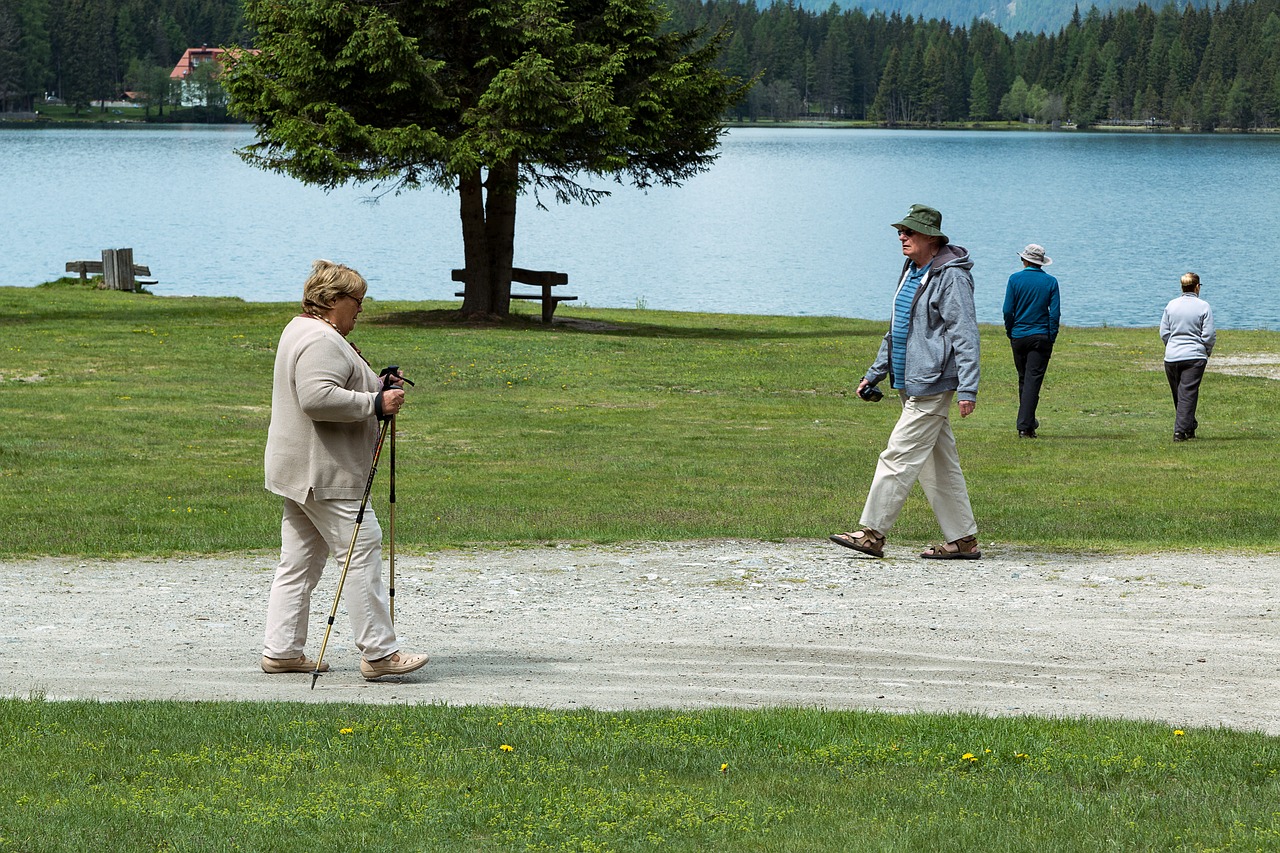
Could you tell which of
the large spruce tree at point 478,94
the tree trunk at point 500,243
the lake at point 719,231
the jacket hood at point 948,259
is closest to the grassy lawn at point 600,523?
the tree trunk at point 500,243

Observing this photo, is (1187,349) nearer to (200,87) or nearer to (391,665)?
(391,665)

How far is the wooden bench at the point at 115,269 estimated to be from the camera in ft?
119

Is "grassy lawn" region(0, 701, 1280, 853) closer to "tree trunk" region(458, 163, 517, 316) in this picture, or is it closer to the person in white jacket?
the person in white jacket

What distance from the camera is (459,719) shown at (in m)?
6.41

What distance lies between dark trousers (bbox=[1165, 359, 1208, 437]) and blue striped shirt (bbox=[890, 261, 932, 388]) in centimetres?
812

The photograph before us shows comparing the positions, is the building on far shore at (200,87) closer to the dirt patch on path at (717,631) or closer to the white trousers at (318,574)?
the dirt patch on path at (717,631)

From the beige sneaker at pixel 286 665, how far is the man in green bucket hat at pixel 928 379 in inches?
173

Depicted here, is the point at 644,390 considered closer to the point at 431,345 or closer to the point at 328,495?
the point at 431,345

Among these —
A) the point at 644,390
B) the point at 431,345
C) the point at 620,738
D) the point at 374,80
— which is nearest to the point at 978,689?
the point at 620,738

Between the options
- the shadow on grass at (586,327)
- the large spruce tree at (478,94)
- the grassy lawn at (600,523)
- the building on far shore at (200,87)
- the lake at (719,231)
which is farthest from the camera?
the building on far shore at (200,87)

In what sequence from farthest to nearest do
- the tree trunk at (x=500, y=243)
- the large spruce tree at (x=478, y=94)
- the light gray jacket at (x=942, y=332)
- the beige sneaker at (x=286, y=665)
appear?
1. the tree trunk at (x=500, y=243)
2. the large spruce tree at (x=478, y=94)
3. the light gray jacket at (x=942, y=332)
4. the beige sneaker at (x=286, y=665)

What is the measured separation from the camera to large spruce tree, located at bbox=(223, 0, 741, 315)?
28.7m

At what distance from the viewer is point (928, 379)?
33.7 feet

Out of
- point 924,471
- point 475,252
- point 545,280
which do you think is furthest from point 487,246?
point 924,471
